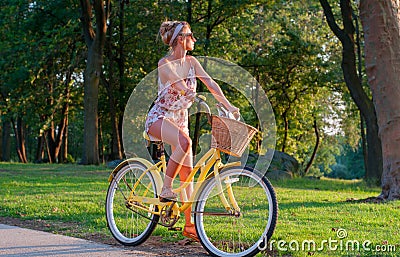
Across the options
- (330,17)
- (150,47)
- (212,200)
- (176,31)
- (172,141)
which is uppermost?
(150,47)

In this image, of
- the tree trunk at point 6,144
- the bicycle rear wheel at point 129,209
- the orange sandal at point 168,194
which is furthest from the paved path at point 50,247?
the tree trunk at point 6,144

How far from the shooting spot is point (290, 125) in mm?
38594

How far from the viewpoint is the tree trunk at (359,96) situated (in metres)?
18.4

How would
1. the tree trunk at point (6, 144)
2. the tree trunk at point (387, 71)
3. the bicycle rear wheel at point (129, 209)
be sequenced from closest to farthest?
1. the bicycle rear wheel at point (129, 209)
2. the tree trunk at point (387, 71)
3. the tree trunk at point (6, 144)

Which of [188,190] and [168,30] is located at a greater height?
[168,30]

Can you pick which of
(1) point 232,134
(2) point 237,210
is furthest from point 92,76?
(1) point 232,134

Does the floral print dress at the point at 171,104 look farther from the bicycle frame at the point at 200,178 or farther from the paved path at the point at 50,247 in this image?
the paved path at the point at 50,247

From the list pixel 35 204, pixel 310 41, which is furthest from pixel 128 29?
pixel 35 204

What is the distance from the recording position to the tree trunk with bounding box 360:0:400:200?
1173 cm

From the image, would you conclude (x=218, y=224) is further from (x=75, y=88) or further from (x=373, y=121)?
(x=75, y=88)

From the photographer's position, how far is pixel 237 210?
5.89 metres

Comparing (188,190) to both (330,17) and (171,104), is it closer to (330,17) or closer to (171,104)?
(171,104)

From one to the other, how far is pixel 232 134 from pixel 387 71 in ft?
23.6

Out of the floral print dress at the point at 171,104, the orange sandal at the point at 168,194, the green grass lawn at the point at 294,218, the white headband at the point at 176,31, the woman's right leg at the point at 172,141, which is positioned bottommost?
the green grass lawn at the point at 294,218
